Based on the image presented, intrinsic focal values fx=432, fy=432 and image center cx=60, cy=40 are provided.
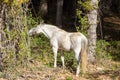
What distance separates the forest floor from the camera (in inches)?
469

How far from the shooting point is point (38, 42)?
16.6 meters

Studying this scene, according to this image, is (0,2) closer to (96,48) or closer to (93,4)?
(93,4)

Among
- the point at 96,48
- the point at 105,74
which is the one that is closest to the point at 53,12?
the point at 96,48

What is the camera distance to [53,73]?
488 inches

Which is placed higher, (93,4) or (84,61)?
(93,4)

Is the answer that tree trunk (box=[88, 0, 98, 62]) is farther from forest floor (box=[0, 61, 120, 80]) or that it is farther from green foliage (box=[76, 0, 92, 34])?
forest floor (box=[0, 61, 120, 80])

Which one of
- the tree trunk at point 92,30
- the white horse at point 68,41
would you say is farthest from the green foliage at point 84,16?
the white horse at point 68,41

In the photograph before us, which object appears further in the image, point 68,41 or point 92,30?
A: point 92,30

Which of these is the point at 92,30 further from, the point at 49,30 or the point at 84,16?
the point at 49,30

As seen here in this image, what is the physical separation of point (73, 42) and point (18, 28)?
5.48 feet

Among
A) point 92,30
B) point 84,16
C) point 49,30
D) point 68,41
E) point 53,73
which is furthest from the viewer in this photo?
point 92,30

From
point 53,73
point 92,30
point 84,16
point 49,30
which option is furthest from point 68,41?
point 92,30

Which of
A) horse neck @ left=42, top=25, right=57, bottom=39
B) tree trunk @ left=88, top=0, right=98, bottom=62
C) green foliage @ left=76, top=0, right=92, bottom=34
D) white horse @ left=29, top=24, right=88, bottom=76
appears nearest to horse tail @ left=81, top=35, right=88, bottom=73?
white horse @ left=29, top=24, right=88, bottom=76

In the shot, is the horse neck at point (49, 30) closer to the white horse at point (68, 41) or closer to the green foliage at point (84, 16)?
the white horse at point (68, 41)
